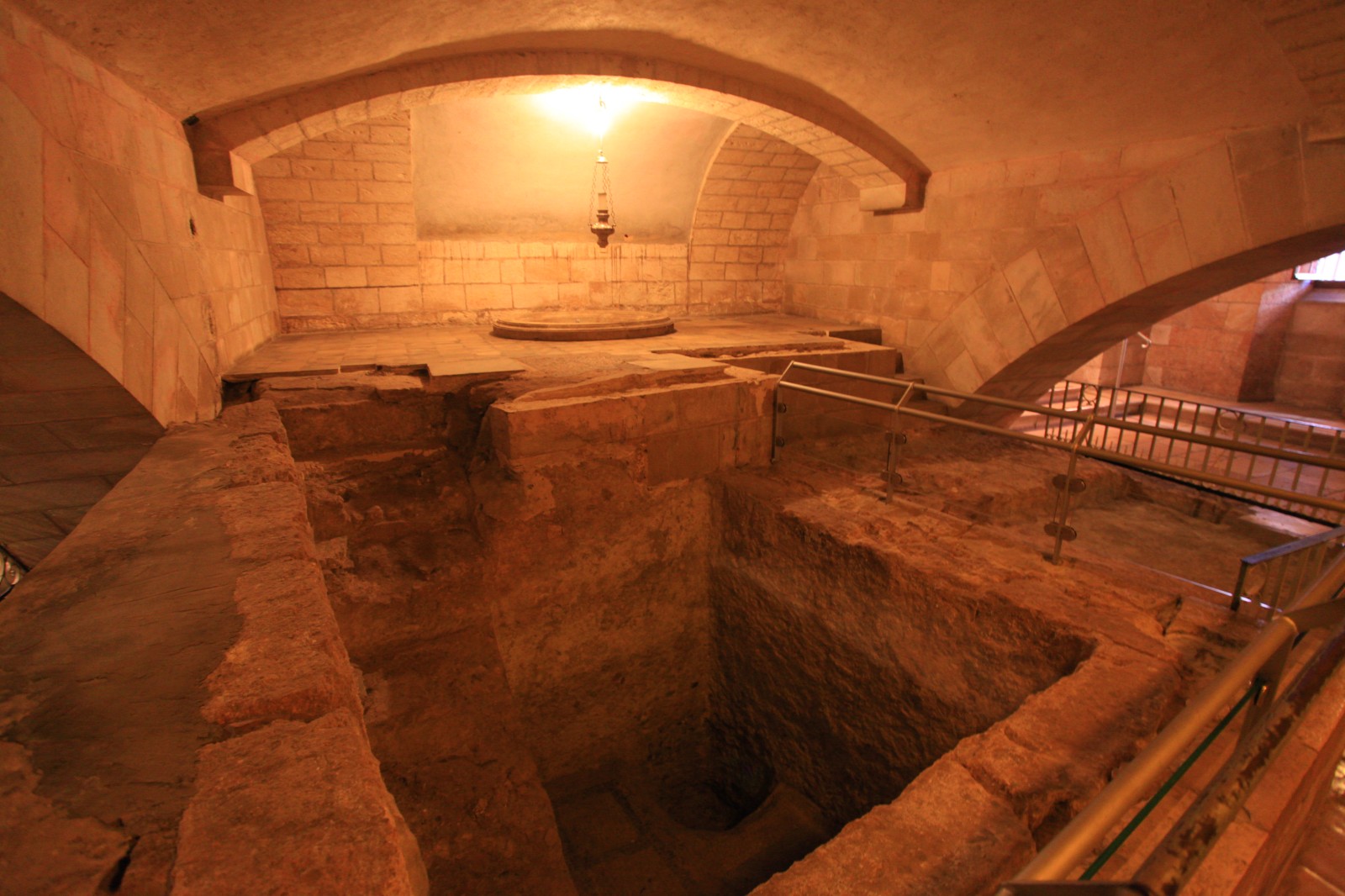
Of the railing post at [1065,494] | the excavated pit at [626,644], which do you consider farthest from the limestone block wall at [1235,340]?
the excavated pit at [626,644]

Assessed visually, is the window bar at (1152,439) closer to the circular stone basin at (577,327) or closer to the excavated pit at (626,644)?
the excavated pit at (626,644)

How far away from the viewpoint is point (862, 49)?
506 centimetres

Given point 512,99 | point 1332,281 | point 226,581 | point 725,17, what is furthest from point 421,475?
point 1332,281

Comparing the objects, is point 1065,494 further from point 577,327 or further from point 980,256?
point 577,327

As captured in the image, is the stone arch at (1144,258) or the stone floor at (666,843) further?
the stone arch at (1144,258)

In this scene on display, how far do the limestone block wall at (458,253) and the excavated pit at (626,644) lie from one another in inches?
118

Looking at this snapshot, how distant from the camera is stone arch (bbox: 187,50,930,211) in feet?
16.4

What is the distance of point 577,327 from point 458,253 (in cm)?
226

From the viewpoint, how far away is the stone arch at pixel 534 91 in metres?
5.00

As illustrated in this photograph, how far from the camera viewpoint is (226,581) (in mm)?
2047

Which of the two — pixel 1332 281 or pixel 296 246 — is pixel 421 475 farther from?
pixel 1332 281

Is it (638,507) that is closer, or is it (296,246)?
(638,507)

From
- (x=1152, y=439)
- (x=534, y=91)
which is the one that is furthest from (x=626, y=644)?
(x=534, y=91)

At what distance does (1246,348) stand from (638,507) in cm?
1112
